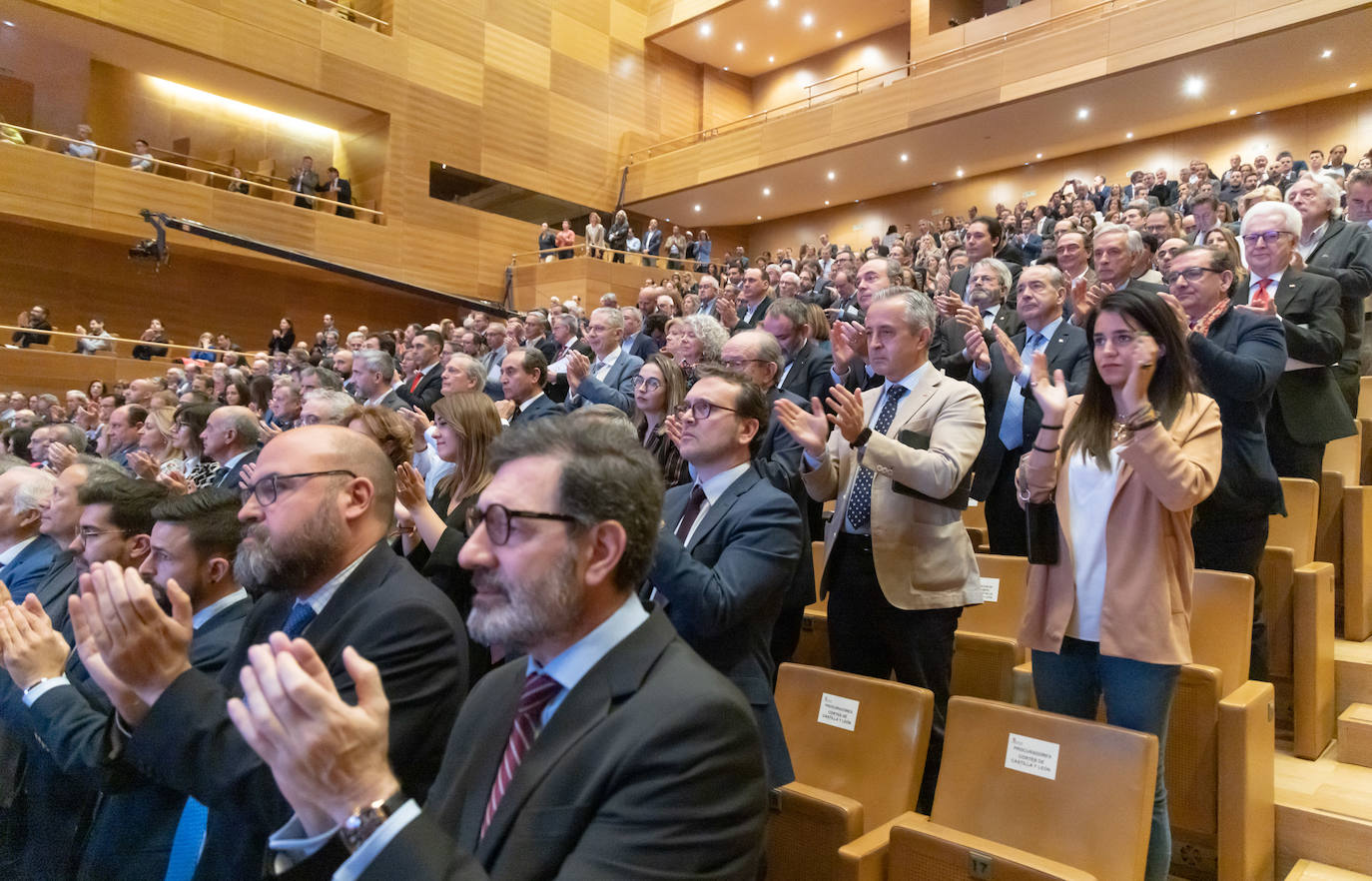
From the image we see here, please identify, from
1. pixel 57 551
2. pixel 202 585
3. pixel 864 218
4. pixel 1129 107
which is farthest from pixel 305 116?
pixel 202 585

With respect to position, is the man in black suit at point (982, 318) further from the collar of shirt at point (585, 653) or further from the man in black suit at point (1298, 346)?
the collar of shirt at point (585, 653)

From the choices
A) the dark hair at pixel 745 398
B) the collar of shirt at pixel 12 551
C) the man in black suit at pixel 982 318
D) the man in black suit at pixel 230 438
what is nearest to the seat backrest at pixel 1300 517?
the man in black suit at pixel 982 318

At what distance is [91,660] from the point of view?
1.13 meters

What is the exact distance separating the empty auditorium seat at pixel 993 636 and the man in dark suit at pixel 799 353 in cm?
86

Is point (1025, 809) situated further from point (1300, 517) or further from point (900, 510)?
point (1300, 517)

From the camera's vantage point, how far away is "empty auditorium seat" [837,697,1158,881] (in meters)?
1.38

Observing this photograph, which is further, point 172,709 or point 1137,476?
point 1137,476

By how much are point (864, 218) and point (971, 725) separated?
12.9 m

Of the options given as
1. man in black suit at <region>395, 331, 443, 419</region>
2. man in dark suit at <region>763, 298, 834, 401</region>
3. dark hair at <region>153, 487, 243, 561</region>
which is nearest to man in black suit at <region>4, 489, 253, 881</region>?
dark hair at <region>153, 487, 243, 561</region>

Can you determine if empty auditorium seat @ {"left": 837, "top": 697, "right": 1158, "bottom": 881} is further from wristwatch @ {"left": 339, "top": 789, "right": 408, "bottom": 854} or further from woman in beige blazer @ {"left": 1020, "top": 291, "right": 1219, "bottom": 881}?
wristwatch @ {"left": 339, "top": 789, "right": 408, "bottom": 854}

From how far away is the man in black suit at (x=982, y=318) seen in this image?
288cm

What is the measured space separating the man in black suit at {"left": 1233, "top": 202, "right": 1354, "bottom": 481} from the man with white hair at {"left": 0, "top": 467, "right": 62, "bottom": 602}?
332 cm

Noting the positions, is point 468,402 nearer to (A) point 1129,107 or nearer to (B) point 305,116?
(A) point 1129,107

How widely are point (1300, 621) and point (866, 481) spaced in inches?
41.8
